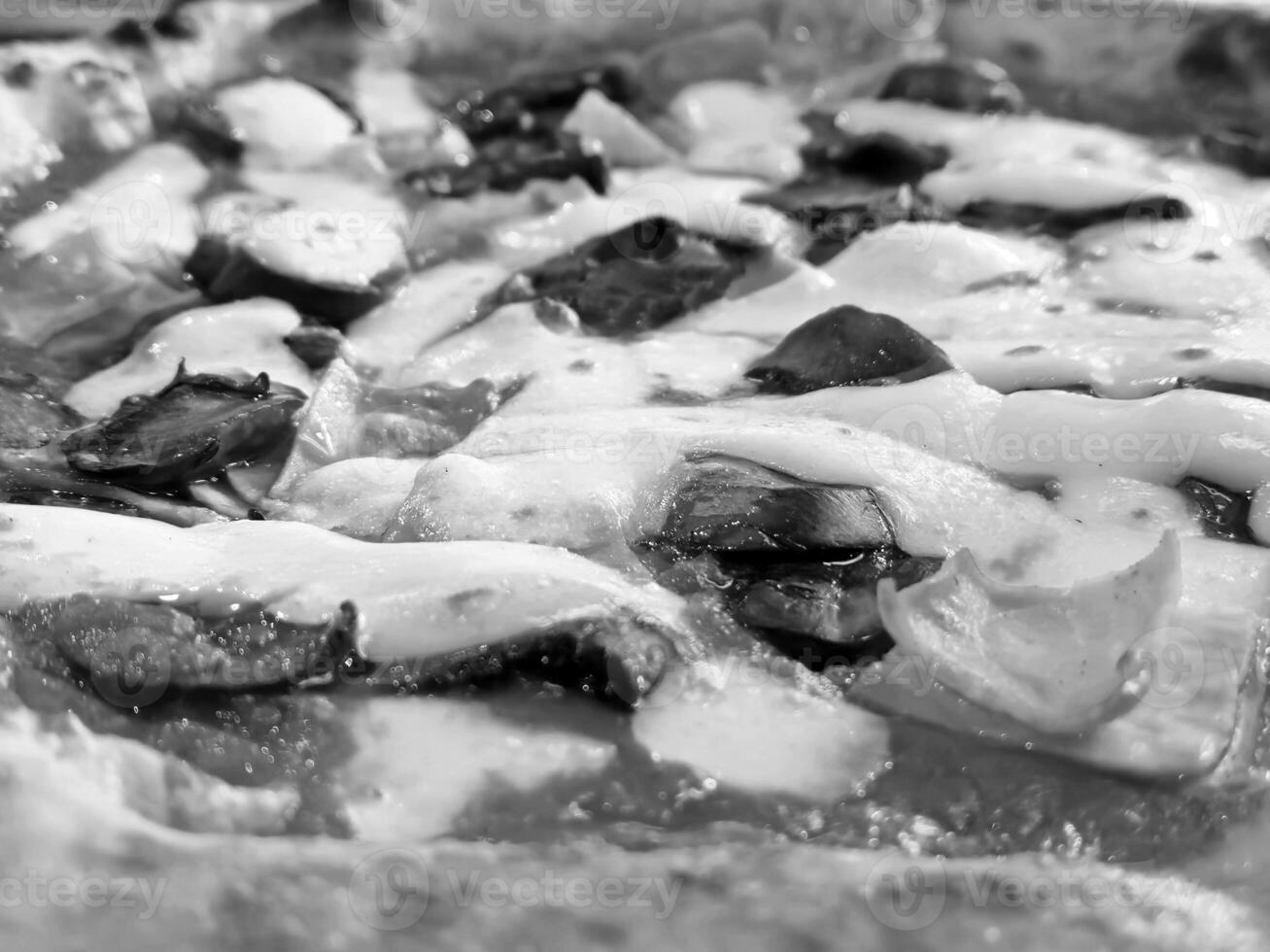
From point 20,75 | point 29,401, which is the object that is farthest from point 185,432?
point 20,75

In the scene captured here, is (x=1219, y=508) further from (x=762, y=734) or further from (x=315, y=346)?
(x=315, y=346)

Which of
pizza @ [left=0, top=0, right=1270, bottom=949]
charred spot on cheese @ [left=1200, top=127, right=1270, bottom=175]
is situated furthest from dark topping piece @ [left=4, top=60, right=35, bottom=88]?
charred spot on cheese @ [left=1200, top=127, right=1270, bottom=175]

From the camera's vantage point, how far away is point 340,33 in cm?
253

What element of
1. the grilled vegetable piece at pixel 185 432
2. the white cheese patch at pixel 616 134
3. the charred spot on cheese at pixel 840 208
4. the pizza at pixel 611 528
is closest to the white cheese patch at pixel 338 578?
the pizza at pixel 611 528

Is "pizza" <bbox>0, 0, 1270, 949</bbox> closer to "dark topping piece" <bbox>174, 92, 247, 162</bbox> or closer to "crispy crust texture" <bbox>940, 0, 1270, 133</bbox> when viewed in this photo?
"dark topping piece" <bbox>174, 92, 247, 162</bbox>

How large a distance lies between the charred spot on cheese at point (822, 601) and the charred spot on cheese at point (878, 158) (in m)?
1.07

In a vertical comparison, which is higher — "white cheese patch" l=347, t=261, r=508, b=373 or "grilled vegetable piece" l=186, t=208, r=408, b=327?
"grilled vegetable piece" l=186, t=208, r=408, b=327

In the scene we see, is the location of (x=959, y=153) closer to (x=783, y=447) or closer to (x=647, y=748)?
(x=783, y=447)

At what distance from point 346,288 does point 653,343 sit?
415 mm

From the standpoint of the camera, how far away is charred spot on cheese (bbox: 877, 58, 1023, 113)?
2.46 meters

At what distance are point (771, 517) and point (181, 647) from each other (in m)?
0.53

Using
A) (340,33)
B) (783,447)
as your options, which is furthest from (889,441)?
(340,33)

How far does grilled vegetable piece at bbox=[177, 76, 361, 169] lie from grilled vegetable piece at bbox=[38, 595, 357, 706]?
1172mm

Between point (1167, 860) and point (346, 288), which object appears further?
point (346, 288)
